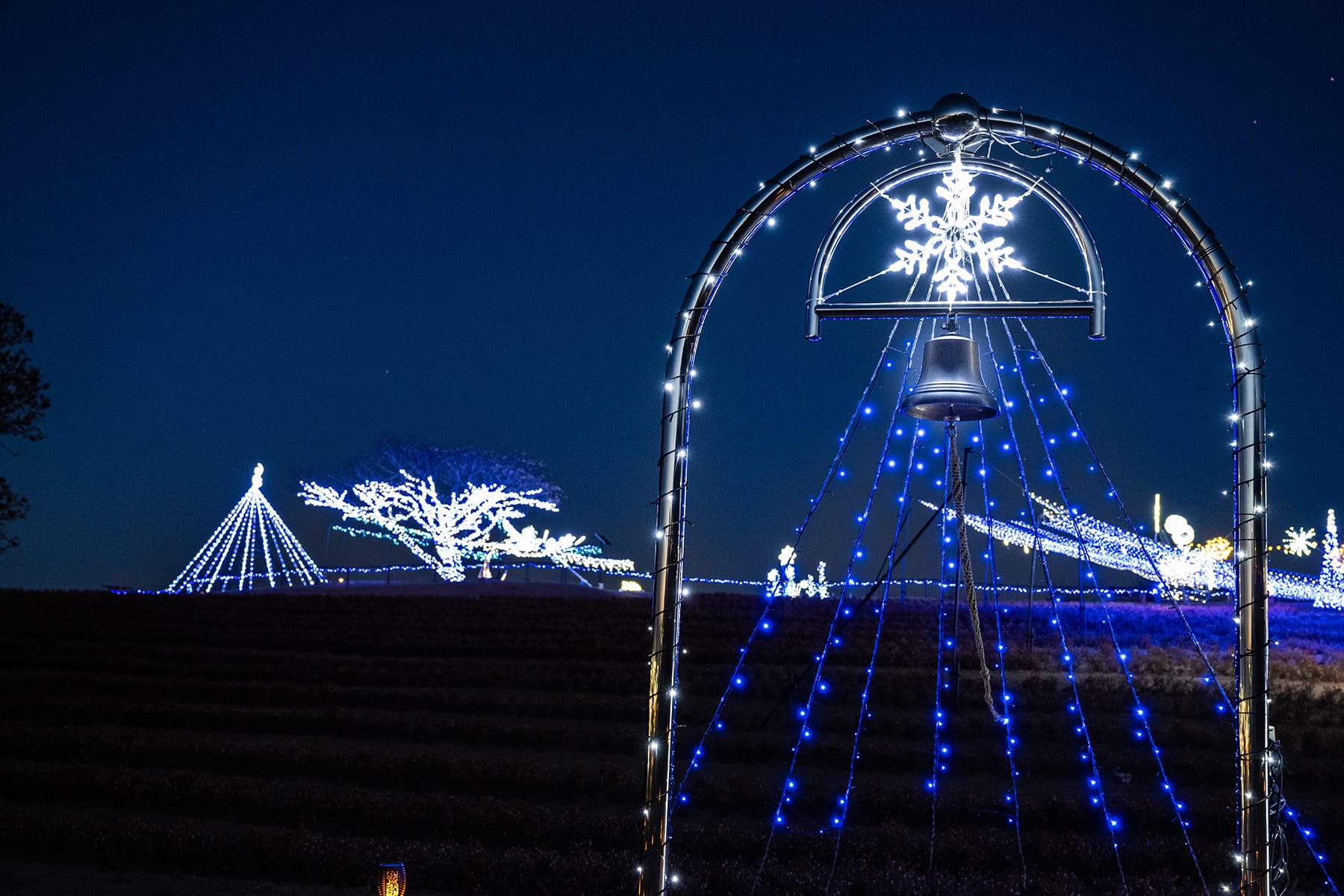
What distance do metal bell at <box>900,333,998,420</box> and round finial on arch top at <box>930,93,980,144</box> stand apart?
853mm

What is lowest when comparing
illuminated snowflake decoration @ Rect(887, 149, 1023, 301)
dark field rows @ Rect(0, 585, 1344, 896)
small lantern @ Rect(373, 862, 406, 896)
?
dark field rows @ Rect(0, 585, 1344, 896)

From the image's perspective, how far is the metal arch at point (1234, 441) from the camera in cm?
356

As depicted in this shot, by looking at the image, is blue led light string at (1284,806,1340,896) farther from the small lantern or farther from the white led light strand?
the white led light strand

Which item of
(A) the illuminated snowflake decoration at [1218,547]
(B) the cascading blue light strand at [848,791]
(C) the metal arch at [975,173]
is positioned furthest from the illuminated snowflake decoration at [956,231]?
(A) the illuminated snowflake decoration at [1218,547]

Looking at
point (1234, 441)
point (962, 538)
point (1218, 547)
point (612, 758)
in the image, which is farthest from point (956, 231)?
point (1218, 547)

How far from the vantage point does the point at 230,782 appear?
868 cm

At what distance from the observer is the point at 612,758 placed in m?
9.85

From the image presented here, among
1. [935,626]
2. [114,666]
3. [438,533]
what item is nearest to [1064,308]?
→ [935,626]

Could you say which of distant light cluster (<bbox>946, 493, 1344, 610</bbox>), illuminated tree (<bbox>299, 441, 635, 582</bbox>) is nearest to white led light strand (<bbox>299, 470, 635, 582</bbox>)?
illuminated tree (<bbox>299, 441, 635, 582</bbox>)

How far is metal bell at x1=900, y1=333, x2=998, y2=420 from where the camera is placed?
4.29m

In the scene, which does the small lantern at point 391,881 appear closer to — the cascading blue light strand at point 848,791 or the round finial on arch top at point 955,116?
the cascading blue light strand at point 848,791

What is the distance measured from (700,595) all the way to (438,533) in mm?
16871

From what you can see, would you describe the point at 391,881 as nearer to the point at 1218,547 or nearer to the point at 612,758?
the point at 612,758

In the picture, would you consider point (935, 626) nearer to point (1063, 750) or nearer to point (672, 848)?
point (1063, 750)
